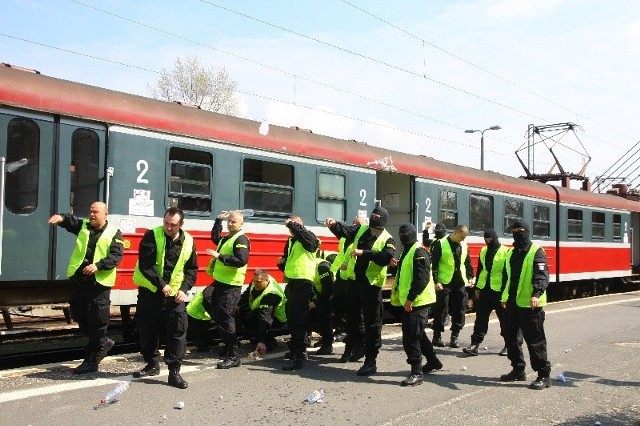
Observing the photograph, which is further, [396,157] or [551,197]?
[551,197]

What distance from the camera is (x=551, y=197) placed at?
17.5 meters

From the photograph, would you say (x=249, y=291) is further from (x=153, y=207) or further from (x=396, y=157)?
(x=396, y=157)

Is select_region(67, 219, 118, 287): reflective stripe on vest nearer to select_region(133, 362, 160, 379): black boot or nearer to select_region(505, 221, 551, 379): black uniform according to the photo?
select_region(133, 362, 160, 379): black boot

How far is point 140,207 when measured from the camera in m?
8.05

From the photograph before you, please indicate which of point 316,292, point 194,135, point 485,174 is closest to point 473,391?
point 316,292

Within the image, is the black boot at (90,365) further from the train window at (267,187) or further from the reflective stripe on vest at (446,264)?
the reflective stripe on vest at (446,264)

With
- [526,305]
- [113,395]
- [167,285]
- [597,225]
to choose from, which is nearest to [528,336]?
[526,305]

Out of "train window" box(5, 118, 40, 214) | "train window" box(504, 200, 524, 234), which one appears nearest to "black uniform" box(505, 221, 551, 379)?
"train window" box(5, 118, 40, 214)

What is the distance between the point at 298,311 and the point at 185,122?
2913 millimetres

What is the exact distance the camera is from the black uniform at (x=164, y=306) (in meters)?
6.48

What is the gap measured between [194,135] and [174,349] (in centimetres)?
321

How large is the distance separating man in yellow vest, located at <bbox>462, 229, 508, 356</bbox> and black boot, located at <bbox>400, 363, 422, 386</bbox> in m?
2.01

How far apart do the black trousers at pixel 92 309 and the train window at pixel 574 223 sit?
46.5 feet

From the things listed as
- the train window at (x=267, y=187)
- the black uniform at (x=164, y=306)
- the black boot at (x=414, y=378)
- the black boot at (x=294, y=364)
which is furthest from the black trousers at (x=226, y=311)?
the train window at (x=267, y=187)
